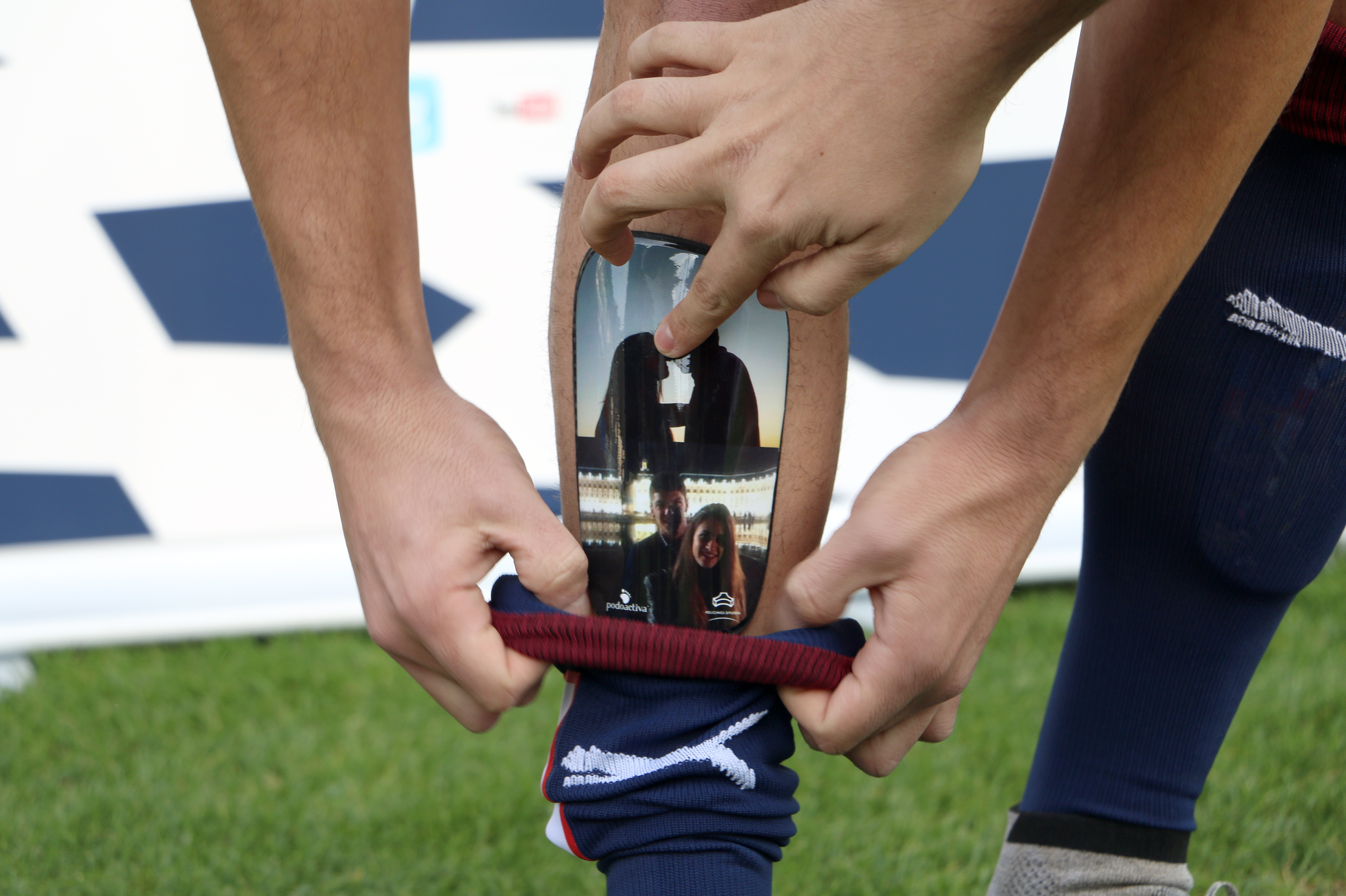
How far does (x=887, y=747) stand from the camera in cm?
74

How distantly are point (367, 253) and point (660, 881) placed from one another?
0.46 m

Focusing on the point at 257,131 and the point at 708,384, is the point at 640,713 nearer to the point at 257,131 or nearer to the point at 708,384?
the point at 708,384

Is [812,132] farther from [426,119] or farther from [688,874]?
[426,119]

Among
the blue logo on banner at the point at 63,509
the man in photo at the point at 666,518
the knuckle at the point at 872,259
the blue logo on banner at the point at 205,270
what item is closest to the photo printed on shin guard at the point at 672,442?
the man in photo at the point at 666,518

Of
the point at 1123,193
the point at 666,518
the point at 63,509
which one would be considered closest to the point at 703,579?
the point at 666,518

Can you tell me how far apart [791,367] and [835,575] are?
0.14 meters

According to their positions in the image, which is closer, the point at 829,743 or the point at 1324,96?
the point at 829,743

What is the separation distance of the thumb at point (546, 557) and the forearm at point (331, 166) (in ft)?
0.48

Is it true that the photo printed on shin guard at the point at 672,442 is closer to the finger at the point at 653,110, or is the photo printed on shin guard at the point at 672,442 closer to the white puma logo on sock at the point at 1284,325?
the finger at the point at 653,110

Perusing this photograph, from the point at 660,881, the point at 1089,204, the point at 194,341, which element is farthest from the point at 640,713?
the point at 194,341

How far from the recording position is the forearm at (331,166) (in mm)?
687

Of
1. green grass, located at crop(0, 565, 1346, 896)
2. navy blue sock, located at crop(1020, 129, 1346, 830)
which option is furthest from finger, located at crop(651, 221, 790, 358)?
green grass, located at crop(0, 565, 1346, 896)

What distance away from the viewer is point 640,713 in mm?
683

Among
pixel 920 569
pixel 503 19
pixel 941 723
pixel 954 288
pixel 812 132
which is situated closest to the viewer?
pixel 812 132
